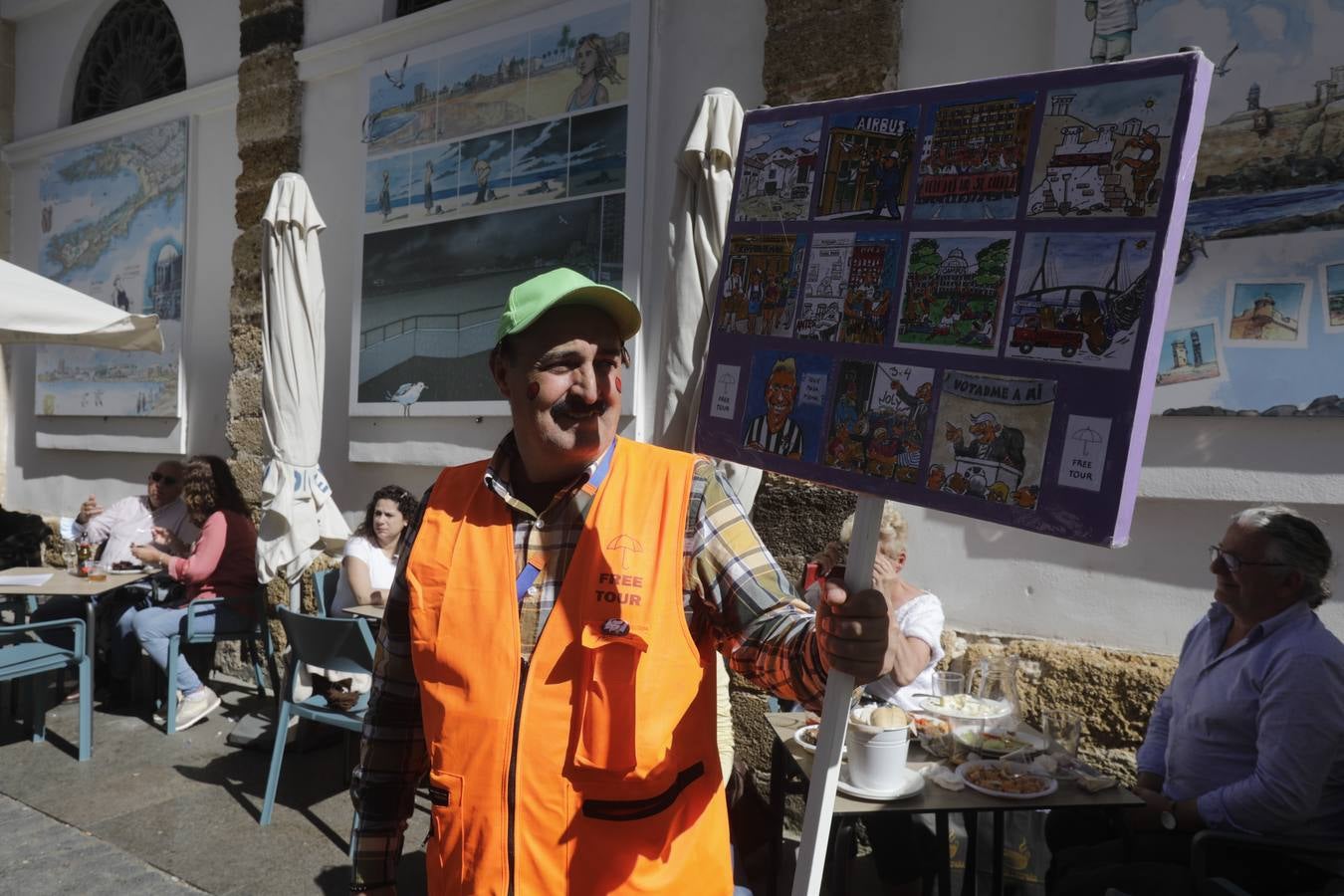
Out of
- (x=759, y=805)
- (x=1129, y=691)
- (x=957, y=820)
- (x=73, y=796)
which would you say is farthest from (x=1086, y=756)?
(x=73, y=796)

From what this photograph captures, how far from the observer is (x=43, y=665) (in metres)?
4.91

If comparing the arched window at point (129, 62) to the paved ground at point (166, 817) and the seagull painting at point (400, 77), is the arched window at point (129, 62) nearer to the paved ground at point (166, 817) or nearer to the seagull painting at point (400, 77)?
the seagull painting at point (400, 77)

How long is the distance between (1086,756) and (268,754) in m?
4.04

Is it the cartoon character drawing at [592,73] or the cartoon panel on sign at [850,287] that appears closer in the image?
the cartoon panel on sign at [850,287]

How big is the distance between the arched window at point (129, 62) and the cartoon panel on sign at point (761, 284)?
309 inches

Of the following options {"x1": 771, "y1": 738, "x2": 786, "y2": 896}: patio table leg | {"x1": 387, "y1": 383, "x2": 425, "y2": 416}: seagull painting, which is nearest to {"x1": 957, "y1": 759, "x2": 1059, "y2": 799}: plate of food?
{"x1": 771, "y1": 738, "x2": 786, "y2": 896}: patio table leg

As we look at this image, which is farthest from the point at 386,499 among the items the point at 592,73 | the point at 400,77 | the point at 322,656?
the point at 400,77

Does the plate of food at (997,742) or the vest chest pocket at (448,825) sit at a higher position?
the vest chest pocket at (448,825)

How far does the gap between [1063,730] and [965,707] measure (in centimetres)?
30

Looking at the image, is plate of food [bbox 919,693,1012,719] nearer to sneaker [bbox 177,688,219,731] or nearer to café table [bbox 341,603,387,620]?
café table [bbox 341,603,387,620]

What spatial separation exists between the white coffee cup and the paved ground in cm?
198

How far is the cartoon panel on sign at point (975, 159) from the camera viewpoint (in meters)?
1.22

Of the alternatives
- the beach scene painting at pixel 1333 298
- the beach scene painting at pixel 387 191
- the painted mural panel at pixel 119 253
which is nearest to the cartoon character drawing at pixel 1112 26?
the beach scene painting at pixel 1333 298

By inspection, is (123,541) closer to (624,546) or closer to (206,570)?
(206,570)
